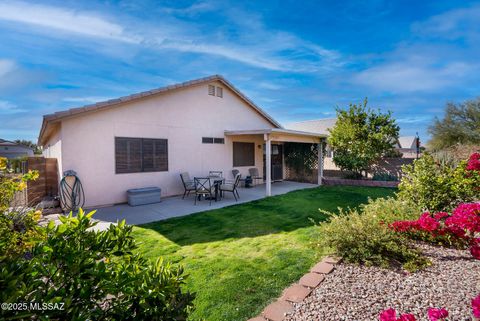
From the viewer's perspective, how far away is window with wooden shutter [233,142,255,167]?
42.4 feet

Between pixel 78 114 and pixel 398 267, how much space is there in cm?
926

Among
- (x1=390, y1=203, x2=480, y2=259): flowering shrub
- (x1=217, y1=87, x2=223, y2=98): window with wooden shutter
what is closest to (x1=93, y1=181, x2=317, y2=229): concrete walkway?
(x1=217, y1=87, x2=223, y2=98): window with wooden shutter

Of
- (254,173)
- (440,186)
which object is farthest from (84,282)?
(254,173)

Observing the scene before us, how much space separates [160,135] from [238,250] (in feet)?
22.3

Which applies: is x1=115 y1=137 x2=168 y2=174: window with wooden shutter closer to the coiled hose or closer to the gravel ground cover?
the coiled hose

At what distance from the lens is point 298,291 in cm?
303

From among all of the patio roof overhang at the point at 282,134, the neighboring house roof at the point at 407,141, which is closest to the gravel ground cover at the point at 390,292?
the patio roof overhang at the point at 282,134

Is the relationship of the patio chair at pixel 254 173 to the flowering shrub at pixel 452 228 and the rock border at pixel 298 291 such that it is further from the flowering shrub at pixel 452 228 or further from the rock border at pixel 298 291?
the rock border at pixel 298 291

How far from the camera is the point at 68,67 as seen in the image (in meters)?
10.6

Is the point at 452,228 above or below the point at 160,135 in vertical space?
below

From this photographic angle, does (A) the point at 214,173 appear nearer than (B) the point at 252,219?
No

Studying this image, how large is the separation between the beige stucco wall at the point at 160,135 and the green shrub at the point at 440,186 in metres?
8.17

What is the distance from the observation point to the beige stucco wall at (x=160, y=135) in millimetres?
8141

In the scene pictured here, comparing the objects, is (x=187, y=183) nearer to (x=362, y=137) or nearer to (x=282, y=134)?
(x=282, y=134)
